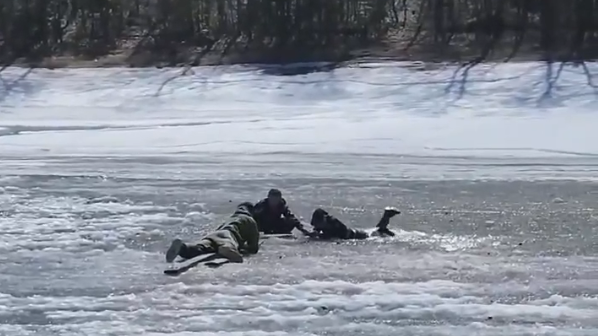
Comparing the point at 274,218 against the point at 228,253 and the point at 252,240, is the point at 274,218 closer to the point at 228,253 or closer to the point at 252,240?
the point at 252,240

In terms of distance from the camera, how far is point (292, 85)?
21469mm

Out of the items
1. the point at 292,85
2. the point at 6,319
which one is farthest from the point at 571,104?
the point at 6,319

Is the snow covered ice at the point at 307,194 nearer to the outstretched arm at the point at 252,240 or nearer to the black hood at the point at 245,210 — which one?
the outstretched arm at the point at 252,240

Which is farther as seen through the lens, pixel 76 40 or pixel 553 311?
pixel 76 40

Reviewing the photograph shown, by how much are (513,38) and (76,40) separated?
9.75 metres

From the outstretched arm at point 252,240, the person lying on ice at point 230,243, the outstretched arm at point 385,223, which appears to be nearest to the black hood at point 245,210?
the person lying on ice at point 230,243

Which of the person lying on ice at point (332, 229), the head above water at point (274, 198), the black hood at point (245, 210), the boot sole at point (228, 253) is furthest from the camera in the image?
the head above water at point (274, 198)

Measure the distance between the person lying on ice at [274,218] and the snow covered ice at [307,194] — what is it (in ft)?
1.92

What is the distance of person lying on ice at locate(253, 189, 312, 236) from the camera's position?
10.8m

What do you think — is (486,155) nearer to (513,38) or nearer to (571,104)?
(571,104)

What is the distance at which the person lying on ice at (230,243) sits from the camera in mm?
9172

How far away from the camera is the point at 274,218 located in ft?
35.3

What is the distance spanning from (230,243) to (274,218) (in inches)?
54.1

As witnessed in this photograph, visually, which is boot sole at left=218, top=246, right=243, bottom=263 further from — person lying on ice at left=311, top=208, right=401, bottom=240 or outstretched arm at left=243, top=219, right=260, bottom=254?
person lying on ice at left=311, top=208, right=401, bottom=240
